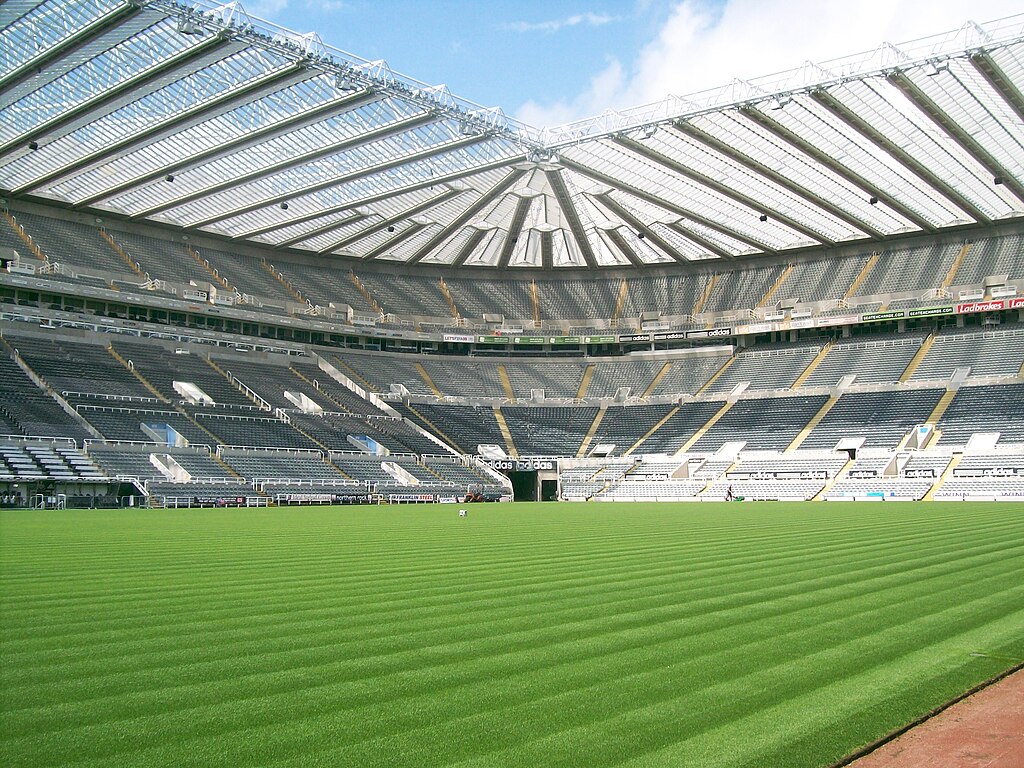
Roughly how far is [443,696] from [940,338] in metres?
57.2

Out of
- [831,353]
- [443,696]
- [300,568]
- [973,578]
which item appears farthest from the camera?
[831,353]

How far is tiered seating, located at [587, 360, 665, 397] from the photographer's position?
64125 mm

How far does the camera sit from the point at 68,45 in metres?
30.4

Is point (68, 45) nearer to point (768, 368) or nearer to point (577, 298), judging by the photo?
point (577, 298)

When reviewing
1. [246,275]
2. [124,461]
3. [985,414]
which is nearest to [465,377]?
[246,275]

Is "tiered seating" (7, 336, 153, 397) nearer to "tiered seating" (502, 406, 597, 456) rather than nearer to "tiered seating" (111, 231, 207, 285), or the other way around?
"tiered seating" (111, 231, 207, 285)

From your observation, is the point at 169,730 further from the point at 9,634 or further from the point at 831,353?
the point at 831,353

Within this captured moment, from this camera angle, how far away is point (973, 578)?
388 inches

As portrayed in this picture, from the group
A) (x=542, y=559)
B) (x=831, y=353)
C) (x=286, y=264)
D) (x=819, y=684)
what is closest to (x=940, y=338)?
(x=831, y=353)

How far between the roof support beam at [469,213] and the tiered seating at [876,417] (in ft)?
75.4

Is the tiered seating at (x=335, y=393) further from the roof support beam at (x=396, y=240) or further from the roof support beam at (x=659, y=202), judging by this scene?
the roof support beam at (x=659, y=202)

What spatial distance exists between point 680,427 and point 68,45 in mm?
40535

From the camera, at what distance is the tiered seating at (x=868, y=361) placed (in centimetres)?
5422

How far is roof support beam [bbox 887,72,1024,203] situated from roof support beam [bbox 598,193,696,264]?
1972 centimetres
